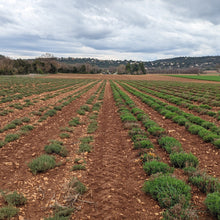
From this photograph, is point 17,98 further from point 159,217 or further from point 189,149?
point 159,217

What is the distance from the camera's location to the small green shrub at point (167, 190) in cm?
392

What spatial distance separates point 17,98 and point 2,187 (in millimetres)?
16752

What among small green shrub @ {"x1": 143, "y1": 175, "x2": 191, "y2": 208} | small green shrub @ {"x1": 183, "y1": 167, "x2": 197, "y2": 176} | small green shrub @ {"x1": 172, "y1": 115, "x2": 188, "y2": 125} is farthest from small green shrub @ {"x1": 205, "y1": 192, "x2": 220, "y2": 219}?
small green shrub @ {"x1": 172, "y1": 115, "x2": 188, "y2": 125}

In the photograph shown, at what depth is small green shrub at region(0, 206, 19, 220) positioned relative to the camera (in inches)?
140

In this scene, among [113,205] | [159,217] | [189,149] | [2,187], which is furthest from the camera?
[189,149]

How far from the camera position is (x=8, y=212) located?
12.0 feet

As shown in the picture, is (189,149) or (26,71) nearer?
(189,149)

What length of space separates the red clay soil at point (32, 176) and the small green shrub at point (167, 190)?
2316 millimetres

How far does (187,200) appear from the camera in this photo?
3920mm

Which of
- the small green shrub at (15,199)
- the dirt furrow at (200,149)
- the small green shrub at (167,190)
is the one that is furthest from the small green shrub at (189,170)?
the small green shrub at (15,199)

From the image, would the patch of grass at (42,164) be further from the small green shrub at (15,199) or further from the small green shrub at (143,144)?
the small green shrub at (143,144)

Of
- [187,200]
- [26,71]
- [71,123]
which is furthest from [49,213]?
[26,71]

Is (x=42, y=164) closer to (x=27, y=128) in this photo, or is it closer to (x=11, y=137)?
(x=11, y=137)

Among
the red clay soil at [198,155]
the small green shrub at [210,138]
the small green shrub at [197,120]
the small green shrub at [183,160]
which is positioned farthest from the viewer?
the small green shrub at [197,120]
